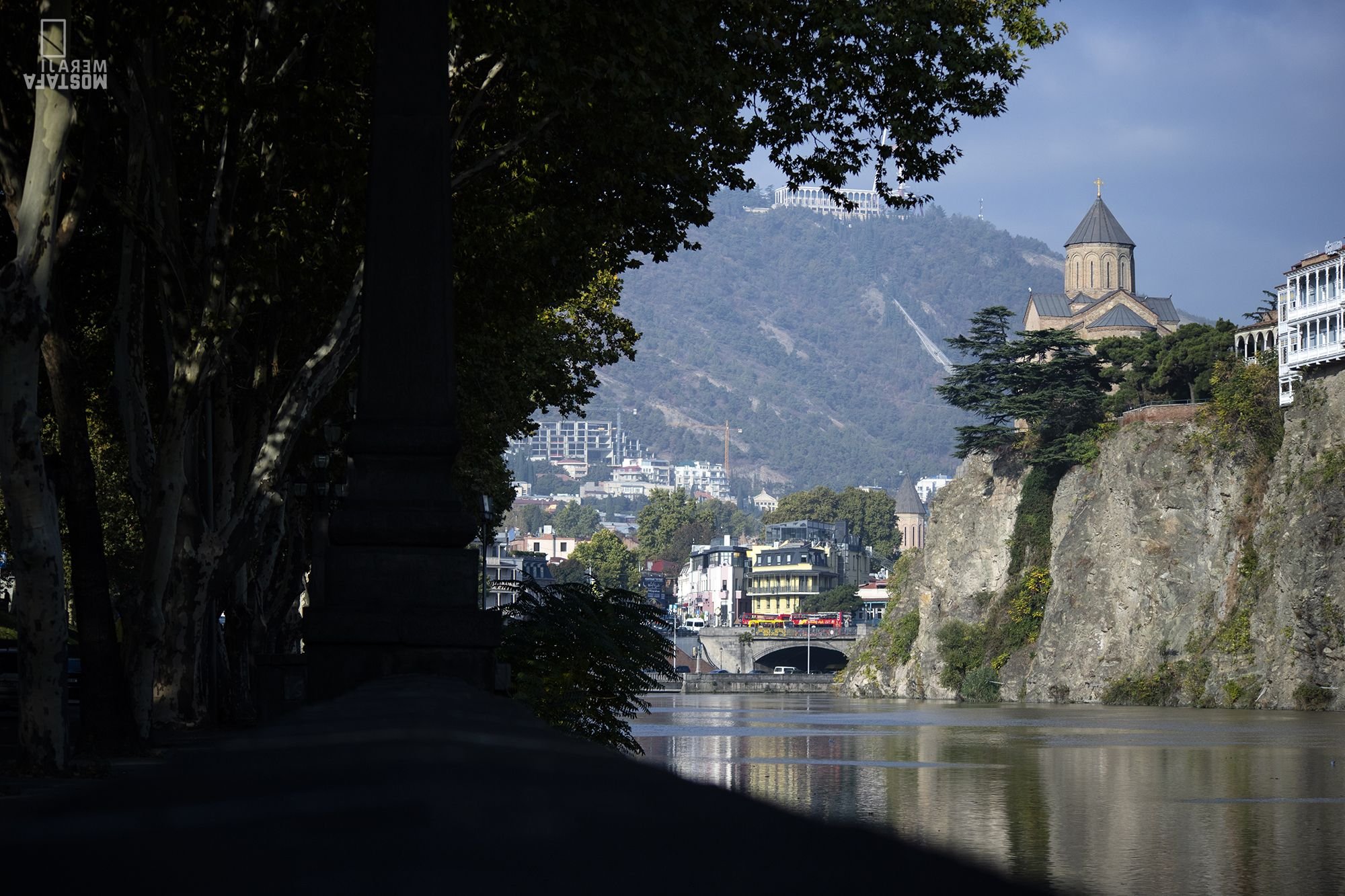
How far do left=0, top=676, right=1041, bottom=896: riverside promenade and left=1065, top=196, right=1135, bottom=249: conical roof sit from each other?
202m

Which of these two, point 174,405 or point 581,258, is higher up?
point 581,258

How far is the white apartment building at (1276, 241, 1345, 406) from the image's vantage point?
3428 inches

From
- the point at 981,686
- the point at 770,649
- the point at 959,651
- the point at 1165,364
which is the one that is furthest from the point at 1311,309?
the point at 770,649

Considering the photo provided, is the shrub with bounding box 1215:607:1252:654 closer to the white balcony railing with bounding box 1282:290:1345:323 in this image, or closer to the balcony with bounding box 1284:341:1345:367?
the balcony with bounding box 1284:341:1345:367

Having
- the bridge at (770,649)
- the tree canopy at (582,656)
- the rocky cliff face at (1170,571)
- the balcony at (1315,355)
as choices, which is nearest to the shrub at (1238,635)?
the rocky cliff face at (1170,571)

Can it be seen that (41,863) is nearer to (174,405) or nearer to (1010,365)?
(174,405)

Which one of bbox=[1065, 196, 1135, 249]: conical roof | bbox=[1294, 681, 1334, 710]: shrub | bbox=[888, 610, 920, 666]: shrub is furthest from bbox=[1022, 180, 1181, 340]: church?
bbox=[1294, 681, 1334, 710]: shrub

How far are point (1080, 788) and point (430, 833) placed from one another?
28.0m

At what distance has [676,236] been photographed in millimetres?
24078

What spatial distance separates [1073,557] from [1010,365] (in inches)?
642

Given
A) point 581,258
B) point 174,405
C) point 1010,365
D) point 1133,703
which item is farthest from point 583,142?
point 1010,365

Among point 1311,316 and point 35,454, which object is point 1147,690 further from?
point 35,454

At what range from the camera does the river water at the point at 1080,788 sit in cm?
1584

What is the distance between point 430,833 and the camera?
213cm
